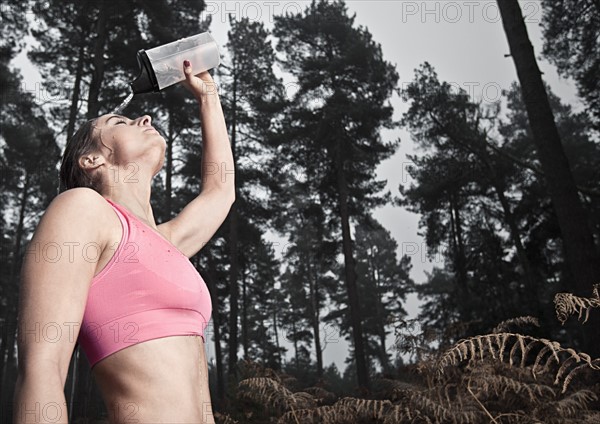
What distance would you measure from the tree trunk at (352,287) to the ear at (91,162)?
50.3 ft

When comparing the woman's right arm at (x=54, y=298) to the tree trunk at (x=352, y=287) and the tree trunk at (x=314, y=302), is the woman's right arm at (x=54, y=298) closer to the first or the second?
the tree trunk at (x=352, y=287)

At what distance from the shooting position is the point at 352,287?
1739 cm

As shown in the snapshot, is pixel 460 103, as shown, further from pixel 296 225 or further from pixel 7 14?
pixel 296 225

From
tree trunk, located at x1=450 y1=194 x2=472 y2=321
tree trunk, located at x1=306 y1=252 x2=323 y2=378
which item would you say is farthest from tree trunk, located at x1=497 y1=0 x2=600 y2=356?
tree trunk, located at x1=306 y1=252 x2=323 y2=378

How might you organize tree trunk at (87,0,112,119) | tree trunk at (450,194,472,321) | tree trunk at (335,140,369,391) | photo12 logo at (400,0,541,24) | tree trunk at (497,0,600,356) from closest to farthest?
tree trunk at (497,0,600,356) < photo12 logo at (400,0,541,24) < tree trunk at (87,0,112,119) < tree trunk at (335,140,369,391) < tree trunk at (450,194,472,321)

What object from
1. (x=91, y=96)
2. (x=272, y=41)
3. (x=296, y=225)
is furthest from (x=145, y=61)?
(x=296, y=225)

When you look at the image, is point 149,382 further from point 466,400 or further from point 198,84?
point 466,400

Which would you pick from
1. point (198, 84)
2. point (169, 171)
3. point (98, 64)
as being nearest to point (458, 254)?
point (169, 171)

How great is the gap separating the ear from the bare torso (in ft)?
1.28

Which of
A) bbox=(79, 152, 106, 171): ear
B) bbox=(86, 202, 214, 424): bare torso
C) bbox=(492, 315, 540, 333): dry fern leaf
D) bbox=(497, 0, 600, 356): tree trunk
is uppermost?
bbox=(497, 0, 600, 356): tree trunk

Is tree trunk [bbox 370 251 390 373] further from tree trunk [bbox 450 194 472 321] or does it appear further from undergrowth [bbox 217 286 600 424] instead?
undergrowth [bbox 217 286 600 424]

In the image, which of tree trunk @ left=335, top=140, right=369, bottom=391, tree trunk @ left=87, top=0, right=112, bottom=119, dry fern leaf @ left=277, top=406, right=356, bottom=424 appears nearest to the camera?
dry fern leaf @ left=277, top=406, right=356, bottom=424

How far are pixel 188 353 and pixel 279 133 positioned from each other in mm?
19456

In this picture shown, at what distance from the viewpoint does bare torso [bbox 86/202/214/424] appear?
1.26 meters
